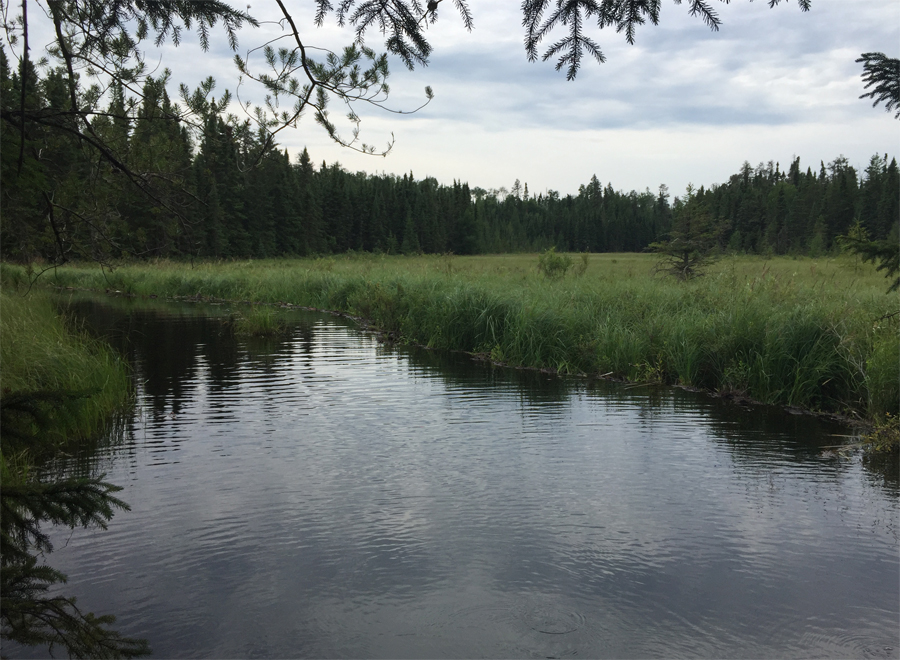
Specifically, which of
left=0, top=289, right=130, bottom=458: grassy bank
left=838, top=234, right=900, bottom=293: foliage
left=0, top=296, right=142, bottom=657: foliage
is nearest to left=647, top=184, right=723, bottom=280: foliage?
left=838, top=234, right=900, bottom=293: foliage

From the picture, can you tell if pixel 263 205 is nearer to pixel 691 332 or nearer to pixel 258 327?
pixel 258 327

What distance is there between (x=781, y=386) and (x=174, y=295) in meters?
26.4

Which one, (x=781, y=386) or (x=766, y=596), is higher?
(x=781, y=386)

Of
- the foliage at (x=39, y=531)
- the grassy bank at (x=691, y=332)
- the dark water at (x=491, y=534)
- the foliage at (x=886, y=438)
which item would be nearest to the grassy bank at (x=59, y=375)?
the dark water at (x=491, y=534)

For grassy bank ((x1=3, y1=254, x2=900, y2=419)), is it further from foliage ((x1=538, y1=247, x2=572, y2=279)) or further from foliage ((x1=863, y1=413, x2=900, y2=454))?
foliage ((x1=538, y1=247, x2=572, y2=279))

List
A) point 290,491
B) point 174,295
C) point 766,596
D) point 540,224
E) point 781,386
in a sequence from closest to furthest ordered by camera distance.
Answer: point 766,596 < point 290,491 < point 781,386 < point 174,295 < point 540,224

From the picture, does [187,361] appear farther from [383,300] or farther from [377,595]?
[377,595]

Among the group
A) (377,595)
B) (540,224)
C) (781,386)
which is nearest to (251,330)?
(781,386)

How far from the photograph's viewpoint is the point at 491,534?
5.51m

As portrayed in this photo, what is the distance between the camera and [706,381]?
435 inches

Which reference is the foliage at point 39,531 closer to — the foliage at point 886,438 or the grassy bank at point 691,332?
the grassy bank at point 691,332

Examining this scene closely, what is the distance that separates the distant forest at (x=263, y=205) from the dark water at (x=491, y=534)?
2263 mm

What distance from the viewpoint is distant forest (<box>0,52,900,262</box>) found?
493cm

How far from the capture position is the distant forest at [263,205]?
4.93 m
